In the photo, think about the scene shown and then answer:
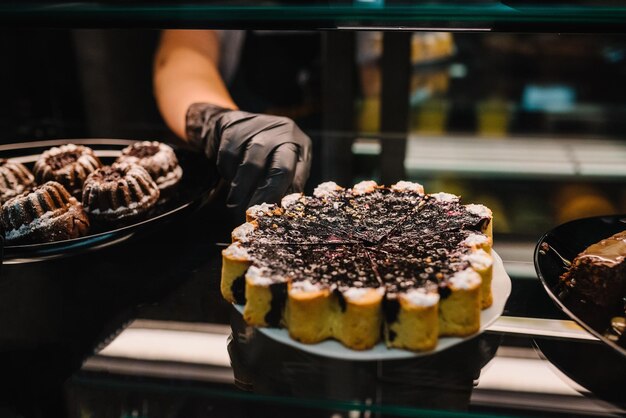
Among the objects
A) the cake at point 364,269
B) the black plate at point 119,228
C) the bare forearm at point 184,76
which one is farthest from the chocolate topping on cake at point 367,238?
the bare forearm at point 184,76

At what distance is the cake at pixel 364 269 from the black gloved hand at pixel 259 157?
0.27 ft

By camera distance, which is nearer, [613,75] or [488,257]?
[488,257]

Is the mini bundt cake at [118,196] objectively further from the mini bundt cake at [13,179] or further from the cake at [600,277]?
the cake at [600,277]

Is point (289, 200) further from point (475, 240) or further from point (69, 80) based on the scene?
point (69, 80)

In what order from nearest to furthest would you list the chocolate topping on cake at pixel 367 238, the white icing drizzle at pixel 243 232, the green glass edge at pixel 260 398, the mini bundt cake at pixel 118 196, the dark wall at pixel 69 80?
the green glass edge at pixel 260 398, the chocolate topping on cake at pixel 367 238, the white icing drizzle at pixel 243 232, the mini bundt cake at pixel 118 196, the dark wall at pixel 69 80

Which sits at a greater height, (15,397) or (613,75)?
(613,75)

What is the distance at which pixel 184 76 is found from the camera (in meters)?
1.87

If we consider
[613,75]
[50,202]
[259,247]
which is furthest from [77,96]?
[613,75]

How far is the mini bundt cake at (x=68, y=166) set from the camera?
4.54 ft

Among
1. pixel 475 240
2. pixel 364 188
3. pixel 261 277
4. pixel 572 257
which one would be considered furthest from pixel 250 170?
pixel 572 257

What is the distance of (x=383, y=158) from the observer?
5.08 ft

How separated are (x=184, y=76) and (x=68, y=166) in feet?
1.98

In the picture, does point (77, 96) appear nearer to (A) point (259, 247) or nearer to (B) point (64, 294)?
(B) point (64, 294)

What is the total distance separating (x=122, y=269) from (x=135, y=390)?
37cm
